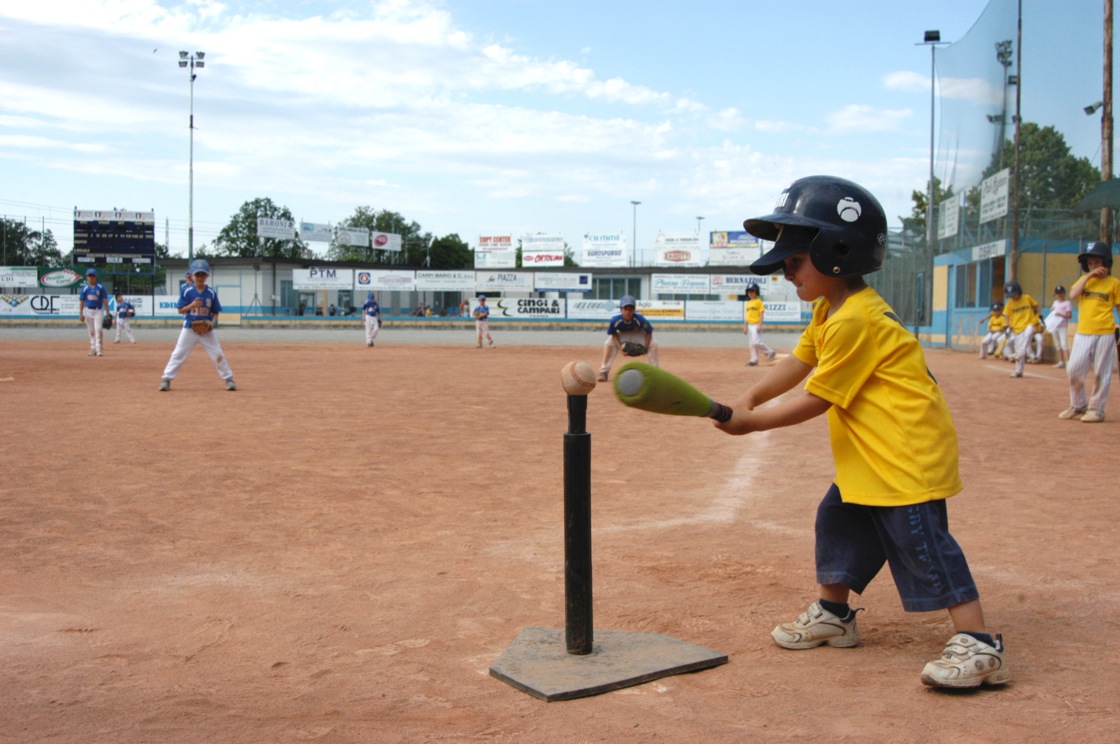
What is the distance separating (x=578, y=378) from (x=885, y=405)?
1.07m

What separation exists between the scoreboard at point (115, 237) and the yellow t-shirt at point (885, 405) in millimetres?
56484

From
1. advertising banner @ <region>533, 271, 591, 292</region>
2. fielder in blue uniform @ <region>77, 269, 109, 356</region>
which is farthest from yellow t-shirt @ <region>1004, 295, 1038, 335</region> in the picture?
advertising banner @ <region>533, 271, 591, 292</region>

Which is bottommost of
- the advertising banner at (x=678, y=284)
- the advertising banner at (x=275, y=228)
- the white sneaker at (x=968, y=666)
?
the white sneaker at (x=968, y=666)

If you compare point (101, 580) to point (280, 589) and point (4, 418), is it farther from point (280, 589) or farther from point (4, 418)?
point (4, 418)

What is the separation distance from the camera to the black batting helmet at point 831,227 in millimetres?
3344

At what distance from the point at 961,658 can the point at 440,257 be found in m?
103

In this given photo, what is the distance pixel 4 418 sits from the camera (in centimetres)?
1062

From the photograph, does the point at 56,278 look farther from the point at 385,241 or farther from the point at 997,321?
the point at 997,321

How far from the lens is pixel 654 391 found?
2875 millimetres

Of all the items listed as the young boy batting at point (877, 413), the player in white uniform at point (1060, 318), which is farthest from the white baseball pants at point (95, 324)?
the young boy batting at point (877, 413)

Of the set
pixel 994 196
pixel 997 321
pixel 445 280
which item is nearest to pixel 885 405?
pixel 997 321

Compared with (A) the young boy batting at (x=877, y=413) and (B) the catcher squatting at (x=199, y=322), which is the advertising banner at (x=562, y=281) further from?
(A) the young boy batting at (x=877, y=413)

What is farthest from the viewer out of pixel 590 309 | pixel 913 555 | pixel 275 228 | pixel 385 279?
pixel 275 228

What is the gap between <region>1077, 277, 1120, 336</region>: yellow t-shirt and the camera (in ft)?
35.8
